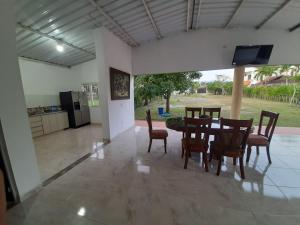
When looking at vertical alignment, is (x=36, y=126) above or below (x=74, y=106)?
below

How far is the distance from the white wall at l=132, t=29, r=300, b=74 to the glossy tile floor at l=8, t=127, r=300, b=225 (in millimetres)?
3254

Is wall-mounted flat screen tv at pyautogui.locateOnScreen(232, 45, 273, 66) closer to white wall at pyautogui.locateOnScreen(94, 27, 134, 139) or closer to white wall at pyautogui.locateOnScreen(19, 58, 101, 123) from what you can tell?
white wall at pyautogui.locateOnScreen(94, 27, 134, 139)

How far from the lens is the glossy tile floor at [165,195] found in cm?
159

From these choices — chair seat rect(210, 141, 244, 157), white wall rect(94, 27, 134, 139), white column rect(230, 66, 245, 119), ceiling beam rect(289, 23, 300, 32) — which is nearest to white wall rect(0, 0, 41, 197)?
white wall rect(94, 27, 134, 139)

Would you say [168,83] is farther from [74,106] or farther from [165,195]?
[165,195]

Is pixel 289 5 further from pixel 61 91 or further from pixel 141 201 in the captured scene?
pixel 61 91

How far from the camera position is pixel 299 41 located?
433cm

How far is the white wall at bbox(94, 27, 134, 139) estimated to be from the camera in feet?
12.3

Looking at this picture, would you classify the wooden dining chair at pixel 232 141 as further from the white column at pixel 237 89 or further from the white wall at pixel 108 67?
the white column at pixel 237 89

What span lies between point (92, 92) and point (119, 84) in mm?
2429

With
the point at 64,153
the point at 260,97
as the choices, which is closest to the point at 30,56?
the point at 64,153

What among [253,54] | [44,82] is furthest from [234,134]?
[44,82]

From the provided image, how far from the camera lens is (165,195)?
1.92 m

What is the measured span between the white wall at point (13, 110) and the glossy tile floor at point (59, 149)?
556mm
